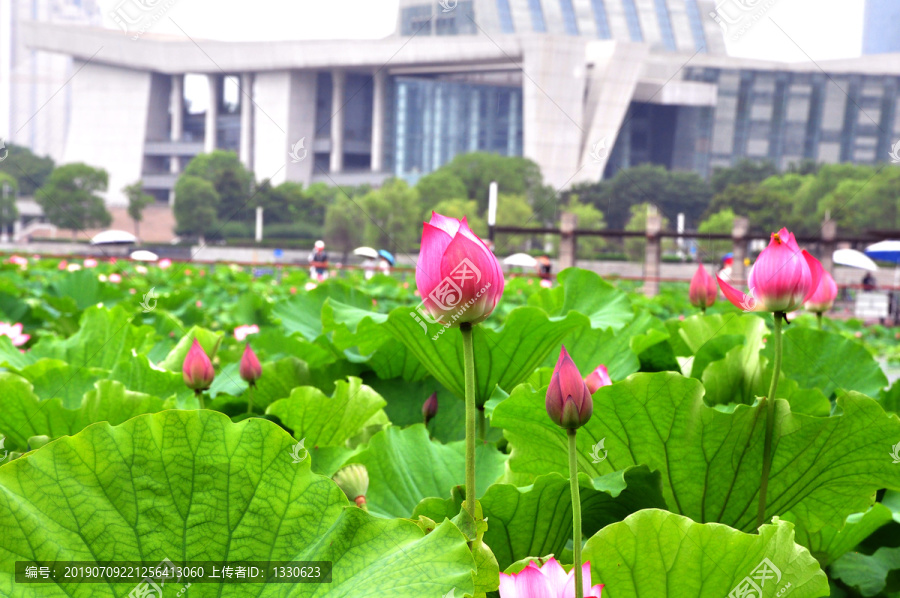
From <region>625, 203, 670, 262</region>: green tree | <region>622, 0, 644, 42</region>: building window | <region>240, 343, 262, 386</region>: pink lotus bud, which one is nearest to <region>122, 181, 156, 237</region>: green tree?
<region>625, 203, 670, 262</region>: green tree

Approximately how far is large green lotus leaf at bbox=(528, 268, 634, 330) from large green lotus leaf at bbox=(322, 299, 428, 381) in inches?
A: 7.5

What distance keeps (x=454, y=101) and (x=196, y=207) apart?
50.6 feet

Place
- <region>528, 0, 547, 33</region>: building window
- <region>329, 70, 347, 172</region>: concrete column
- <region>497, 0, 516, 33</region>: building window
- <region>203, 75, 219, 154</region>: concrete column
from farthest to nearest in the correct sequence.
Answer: <region>528, 0, 547, 33</region>: building window
<region>497, 0, 516, 33</region>: building window
<region>329, 70, 347, 172</region>: concrete column
<region>203, 75, 219, 154</region>: concrete column

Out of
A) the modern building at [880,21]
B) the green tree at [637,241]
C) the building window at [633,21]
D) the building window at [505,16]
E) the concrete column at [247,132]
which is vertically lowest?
the green tree at [637,241]

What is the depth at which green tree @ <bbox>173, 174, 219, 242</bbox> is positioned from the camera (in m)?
16.5

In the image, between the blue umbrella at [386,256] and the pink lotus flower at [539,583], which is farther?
the blue umbrella at [386,256]

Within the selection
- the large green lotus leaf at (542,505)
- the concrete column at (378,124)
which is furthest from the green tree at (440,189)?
the large green lotus leaf at (542,505)

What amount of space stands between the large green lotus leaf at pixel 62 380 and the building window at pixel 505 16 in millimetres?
31933

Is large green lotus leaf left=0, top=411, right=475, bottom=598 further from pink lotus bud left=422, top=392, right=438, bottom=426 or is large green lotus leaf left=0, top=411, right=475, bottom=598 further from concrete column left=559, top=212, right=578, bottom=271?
concrete column left=559, top=212, right=578, bottom=271

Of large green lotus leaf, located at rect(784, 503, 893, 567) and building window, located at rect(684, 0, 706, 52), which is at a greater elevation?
building window, located at rect(684, 0, 706, 52)

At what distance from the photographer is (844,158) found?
25.9 metres

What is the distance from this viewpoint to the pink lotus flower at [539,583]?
0.30 metres

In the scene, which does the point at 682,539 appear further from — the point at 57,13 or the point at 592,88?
the point at 57,13

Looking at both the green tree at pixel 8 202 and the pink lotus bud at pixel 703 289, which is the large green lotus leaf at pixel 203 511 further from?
the green tree at pixel 8 202
